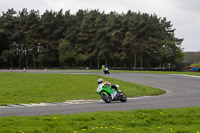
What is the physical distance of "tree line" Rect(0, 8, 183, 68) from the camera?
80250 mm

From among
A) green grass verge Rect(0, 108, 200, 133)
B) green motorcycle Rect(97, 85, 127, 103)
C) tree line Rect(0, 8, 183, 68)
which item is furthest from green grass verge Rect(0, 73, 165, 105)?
tree line Rect(0, 8, 183, 68)

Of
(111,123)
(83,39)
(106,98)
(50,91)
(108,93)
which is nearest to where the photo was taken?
(111,123)

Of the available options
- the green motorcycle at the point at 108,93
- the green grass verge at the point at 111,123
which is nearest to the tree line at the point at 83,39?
the green motorcycle at the point at 108,93

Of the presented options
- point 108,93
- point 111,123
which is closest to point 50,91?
point 108,93

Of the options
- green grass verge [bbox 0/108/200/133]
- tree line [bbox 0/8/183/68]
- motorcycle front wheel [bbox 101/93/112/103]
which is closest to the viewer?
green grass verge [bbox 0/108/200/133]

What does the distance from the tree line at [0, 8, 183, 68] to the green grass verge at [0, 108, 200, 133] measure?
224 ft

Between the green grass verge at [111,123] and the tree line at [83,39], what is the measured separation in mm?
68342

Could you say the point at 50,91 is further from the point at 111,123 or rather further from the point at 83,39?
the point at 83,39

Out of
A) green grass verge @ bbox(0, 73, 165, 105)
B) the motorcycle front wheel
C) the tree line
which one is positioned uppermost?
the tree line

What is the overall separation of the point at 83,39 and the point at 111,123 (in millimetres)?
75178

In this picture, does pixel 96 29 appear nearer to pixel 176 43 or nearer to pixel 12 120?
pixel 176 43

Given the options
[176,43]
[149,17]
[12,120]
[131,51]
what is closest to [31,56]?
[131,51]

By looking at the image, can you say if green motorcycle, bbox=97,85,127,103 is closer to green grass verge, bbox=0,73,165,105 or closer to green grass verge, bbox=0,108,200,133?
green grass verge, bbox=0,73,165,105

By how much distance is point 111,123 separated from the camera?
864 cm
